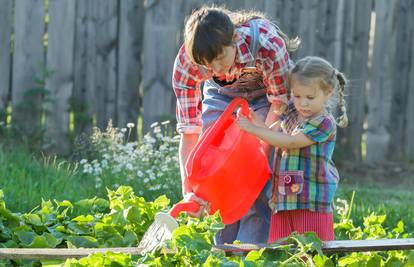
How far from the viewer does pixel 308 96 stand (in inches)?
145

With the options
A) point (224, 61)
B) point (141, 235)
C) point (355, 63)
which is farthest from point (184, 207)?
point (355, 63)

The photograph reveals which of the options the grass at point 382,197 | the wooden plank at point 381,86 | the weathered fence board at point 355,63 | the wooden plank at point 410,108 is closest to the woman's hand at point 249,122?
the grass at point 382,197

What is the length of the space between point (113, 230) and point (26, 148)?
3027 millimetres

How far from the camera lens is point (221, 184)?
3.58 metres

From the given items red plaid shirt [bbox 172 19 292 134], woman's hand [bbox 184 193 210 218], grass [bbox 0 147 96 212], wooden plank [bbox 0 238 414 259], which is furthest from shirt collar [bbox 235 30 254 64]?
grass [bbox 0 147 96 212]

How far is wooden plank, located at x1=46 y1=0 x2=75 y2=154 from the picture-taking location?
22.3ft

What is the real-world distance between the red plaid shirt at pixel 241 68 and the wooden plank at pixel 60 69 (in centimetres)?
309

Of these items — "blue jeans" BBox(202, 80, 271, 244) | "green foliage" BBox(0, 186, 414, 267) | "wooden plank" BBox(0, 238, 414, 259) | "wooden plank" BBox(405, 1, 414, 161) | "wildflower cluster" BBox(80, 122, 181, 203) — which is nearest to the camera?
Result: "green foliage" BBox(0, 186, 414, 267)

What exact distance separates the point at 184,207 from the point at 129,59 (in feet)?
12.1

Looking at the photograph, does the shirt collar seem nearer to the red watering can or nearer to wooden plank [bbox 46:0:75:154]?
the red watering can

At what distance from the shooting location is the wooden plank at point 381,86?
7.23 meters

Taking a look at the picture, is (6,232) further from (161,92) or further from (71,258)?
(161,92)

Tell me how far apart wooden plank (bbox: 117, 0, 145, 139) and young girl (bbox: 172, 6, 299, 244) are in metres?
2.91

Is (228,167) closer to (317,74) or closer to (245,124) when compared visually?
(245,124)
